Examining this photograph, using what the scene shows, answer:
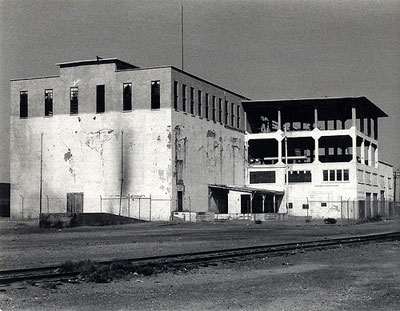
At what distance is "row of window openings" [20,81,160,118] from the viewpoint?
62.1 m

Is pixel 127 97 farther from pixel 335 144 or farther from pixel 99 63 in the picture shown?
pixel 335 144

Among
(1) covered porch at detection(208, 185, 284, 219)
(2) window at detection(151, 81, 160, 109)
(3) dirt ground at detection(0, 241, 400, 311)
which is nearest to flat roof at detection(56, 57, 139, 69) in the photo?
(2) window at detection(151, 81, 160, 109)

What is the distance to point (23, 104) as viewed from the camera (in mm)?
67312

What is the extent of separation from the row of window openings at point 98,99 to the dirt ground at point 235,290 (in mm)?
43461

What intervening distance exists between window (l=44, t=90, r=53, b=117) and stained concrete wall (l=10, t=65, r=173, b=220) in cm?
41

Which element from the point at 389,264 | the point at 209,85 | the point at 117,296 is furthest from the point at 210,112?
the point at 117,296

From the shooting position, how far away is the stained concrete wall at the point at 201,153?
205ft

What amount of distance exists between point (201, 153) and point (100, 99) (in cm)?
1116

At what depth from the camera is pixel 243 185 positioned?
76375 mm

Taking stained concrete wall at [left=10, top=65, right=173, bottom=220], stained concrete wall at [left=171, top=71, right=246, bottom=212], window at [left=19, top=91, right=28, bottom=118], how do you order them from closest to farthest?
stained concrete wall at [left=10, top=65, right=173, bottom=220] < stained concrete wall at [left=171, top=71, right=246, bottom=212] < window at [left=19, top=91, right=28, bottom=118]

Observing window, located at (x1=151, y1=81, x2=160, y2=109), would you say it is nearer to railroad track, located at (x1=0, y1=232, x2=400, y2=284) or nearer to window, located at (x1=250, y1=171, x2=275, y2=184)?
window, located at (x1=250, y1=171, x2=275, y2=184)

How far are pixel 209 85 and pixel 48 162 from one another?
1812 centimetres

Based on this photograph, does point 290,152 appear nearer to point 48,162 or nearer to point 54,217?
point 48,162

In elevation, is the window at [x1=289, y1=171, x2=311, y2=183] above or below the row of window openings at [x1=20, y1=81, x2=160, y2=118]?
below
